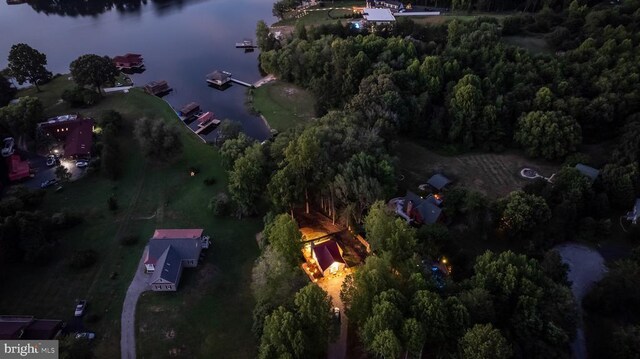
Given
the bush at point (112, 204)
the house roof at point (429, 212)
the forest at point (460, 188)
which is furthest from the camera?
the bush at point (112, 204)

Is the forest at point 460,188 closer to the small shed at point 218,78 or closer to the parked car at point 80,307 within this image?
the small shed at point 218,78

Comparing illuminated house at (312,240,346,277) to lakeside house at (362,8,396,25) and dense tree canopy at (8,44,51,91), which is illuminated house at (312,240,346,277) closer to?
lakeside house at (362,8,396,25)

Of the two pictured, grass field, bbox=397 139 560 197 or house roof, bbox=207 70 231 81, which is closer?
grass field, bbox=397 139 560 197

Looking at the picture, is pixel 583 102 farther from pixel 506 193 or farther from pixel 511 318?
pixel 511 318

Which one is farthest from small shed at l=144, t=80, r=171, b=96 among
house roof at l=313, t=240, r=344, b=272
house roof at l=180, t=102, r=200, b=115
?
house roof at l=313, t=240, r=344, b=272

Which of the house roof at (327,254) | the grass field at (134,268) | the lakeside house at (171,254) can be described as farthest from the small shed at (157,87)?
the house roof at (327,254)

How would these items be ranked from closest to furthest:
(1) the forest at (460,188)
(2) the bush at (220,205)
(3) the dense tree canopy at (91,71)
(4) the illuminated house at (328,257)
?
(1) the forest at (460,188)
(4) the illuminated house at (328,257)
(2) the bush at (220,205)
(3) the dense tree canopy at (91,71)
